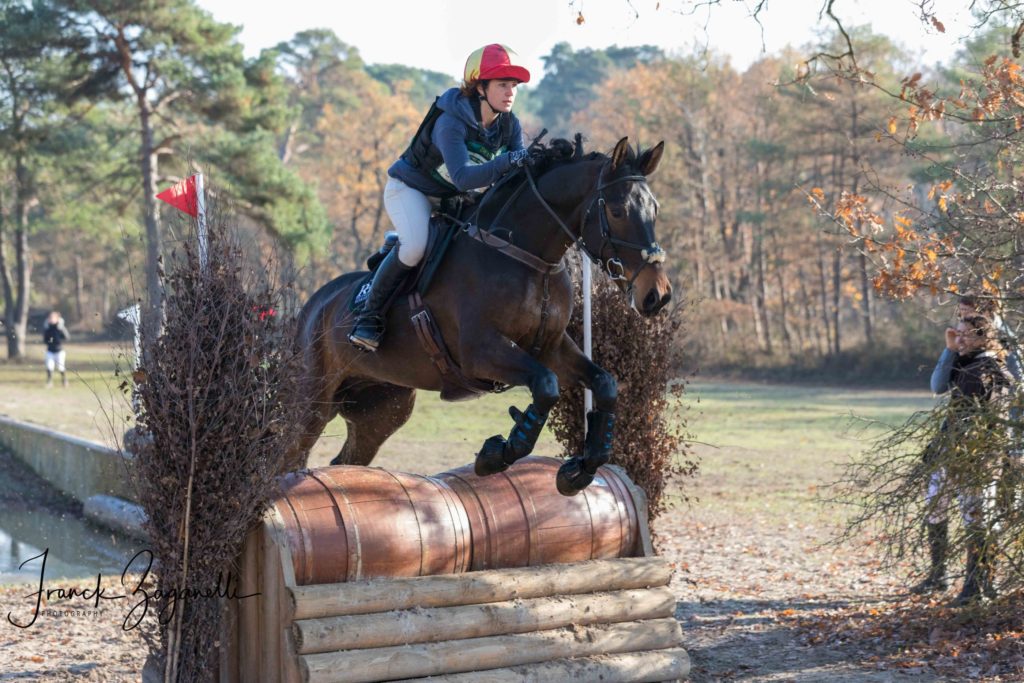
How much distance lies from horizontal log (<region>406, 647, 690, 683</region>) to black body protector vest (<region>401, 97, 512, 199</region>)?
231cm

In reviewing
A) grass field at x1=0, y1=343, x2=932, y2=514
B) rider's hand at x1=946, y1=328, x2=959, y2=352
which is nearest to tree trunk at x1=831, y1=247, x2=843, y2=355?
grass field at x1=0, y1=343, x2=932, y2=514

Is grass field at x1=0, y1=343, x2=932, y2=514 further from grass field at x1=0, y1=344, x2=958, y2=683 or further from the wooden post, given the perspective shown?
the wooden post

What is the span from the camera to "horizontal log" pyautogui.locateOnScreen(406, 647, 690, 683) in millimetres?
4723

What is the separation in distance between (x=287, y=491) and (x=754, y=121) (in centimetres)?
4090

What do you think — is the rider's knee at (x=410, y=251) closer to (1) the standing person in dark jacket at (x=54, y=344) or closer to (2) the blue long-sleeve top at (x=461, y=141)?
(2) the blue long-sleeve top at (x=461, y=141)

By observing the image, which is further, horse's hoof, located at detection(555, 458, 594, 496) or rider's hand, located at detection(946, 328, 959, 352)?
rider's hand, located at detection(946, 328, 959, 352)

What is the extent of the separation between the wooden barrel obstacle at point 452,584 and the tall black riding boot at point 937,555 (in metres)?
1.80

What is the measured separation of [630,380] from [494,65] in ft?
7.60

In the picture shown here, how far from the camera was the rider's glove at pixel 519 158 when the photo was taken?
5242 millimetres

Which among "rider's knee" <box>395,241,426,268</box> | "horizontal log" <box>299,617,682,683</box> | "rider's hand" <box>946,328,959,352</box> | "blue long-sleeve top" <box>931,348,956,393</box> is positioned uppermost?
"rider's knee" <box>395,241,426,268</box>

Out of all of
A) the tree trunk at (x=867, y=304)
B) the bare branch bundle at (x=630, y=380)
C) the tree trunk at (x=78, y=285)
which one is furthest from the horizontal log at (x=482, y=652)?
the tree trunk at (x=78, y=285)

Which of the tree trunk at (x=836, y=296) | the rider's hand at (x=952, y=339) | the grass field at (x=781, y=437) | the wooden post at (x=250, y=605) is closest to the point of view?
the wooden post at (x=250, y=605)

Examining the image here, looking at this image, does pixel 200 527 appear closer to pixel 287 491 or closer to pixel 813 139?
pixel 287 491

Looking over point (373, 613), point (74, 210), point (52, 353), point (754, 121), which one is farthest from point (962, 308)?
point (754, 121)
